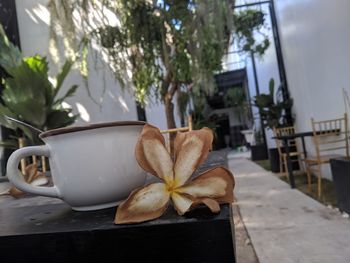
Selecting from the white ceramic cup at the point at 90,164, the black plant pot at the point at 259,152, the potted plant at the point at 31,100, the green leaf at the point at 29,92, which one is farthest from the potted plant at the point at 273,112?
the white ceramic cup at the point at 90,164

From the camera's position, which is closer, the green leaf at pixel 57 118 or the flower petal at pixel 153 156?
the flower petal at pixel 153 156

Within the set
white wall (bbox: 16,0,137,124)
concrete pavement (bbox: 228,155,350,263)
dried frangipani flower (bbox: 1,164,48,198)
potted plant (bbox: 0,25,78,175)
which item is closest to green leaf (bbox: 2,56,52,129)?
potted plant (bbox: 0,25,78,175)

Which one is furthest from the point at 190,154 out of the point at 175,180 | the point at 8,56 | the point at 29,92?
the point at 8,56

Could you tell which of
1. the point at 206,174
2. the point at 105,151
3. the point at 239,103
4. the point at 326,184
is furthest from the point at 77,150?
the point at 239,103

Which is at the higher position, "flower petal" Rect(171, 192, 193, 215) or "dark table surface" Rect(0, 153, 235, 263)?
"flower petal" Rect(171, 192, 193, 215)

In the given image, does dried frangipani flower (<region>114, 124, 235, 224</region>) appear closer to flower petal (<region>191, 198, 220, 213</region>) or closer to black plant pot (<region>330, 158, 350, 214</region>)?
flower petal (<region>191, 198, 220, 213</region>)

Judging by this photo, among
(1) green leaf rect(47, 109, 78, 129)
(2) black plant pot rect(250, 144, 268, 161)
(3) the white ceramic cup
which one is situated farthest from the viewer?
(2) black plant pot rect(250, 144, 268, 161)

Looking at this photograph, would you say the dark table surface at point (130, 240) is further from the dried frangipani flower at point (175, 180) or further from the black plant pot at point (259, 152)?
the black plant pot at point (259, 152)
